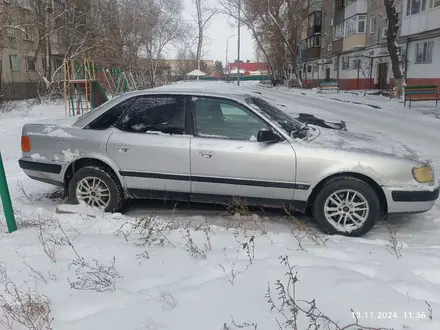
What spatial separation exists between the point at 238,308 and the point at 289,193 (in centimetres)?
192

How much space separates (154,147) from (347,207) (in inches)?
86.1

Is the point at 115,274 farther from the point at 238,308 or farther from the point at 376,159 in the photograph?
the point at 376,159

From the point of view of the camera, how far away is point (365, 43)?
3475 centimetres

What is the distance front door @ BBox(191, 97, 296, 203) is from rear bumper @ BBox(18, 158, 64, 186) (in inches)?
65.7

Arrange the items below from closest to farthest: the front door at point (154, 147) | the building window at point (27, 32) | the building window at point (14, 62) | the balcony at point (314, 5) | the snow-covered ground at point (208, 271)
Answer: the snow-covered ground at point (208, 271), the front door at point (154, 147), the building window at point (27, 32), the building window at point (14, 62), the balcony at point (314, 5)

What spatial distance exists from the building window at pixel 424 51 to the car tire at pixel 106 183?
24825mm

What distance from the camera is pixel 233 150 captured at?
424cm

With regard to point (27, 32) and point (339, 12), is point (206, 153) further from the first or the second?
point (339, 12)

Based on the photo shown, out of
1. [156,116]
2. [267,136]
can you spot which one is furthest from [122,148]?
[267,136]

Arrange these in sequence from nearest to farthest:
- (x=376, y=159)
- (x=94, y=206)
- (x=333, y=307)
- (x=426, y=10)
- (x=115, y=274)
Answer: (x=333, y=307)
(x=115, y=274)
(x=376, y=159)
(x=94, y=206)
(x=426, y=10)

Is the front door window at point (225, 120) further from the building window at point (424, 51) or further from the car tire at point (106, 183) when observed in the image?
the building window at point (424, 51)

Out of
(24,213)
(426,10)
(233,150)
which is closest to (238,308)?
(233,150)

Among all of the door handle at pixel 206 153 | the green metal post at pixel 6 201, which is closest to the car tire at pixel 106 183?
the green metal post at pixel 6 201

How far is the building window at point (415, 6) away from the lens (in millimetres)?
23453
